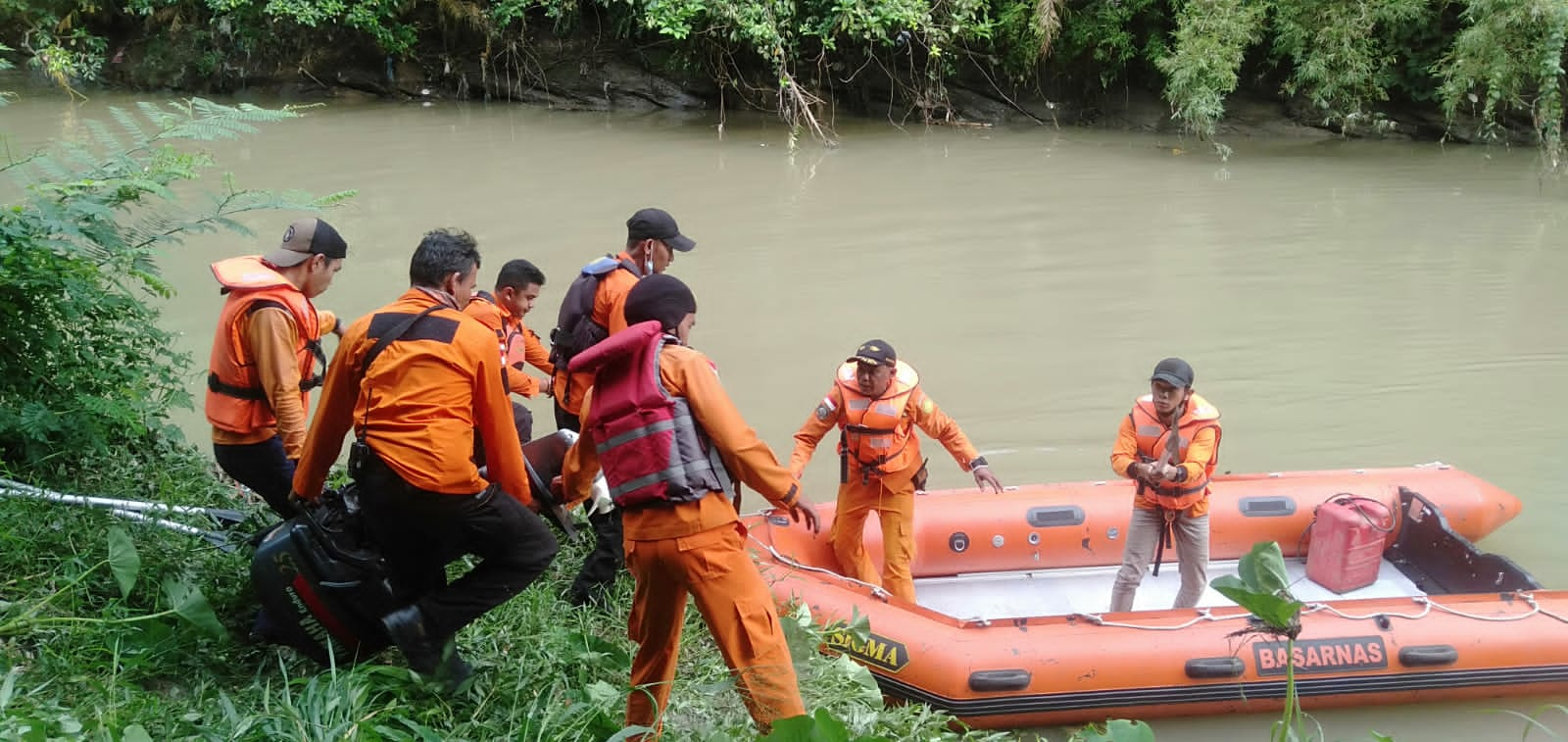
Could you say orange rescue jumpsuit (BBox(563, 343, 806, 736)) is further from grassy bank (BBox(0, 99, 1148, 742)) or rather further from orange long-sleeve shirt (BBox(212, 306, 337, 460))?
orange long-sleeve shirt (BBox(212, 306, 337, 460))

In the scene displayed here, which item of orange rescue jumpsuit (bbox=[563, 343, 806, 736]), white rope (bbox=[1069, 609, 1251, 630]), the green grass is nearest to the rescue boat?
white rope (bbox=[1069, 609, 1251, 630])

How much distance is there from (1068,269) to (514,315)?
612 cm

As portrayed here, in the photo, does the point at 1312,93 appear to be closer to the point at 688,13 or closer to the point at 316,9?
the point at 688,13

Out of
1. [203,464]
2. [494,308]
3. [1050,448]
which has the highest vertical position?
[494,308]

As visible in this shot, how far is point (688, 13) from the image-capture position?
1496 centimetres

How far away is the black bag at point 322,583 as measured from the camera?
2.85 metres

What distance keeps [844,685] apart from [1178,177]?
1101cm

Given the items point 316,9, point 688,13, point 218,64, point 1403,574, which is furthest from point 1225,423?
point 218,64

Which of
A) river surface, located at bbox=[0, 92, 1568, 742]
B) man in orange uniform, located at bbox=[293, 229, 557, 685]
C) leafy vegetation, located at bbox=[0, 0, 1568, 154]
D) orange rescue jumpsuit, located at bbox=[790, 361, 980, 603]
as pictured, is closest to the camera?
man in orange uniform, located at bbox=[293, 229, 557, 685]

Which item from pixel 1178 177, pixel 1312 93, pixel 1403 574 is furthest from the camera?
pixel 1312 93

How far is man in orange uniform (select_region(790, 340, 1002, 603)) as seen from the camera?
4836 millimetres

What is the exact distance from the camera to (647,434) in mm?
2748

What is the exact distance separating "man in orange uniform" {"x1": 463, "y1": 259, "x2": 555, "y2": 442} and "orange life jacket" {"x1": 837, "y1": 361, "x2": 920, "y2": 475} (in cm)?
120

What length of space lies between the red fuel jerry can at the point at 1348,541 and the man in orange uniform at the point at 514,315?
3595mm
